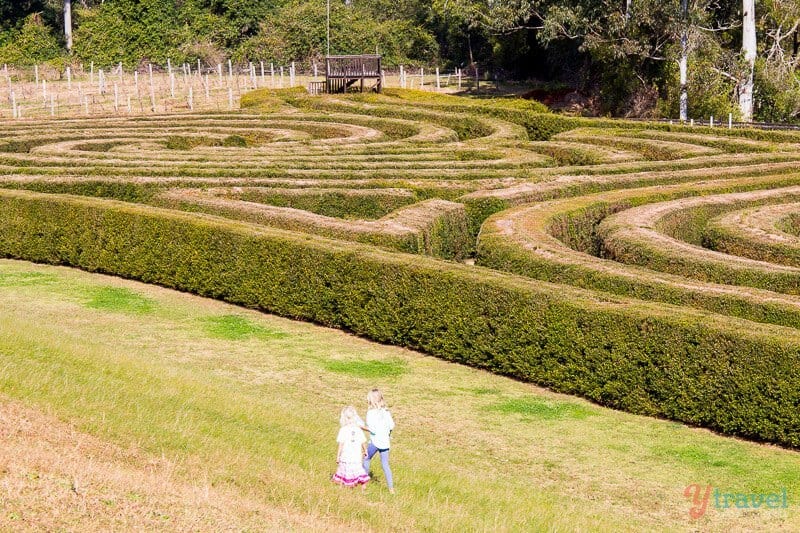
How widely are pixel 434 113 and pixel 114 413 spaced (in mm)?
40200

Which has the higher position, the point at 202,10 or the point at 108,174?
the point at 202,10

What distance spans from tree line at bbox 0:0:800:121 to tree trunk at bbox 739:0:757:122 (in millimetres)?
72

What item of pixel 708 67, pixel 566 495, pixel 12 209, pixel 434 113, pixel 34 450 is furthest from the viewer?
pixel 708 67

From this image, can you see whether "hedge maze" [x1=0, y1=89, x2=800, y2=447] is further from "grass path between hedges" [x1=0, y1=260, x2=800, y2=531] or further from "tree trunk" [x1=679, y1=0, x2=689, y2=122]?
"tree trunk" [x1=679, y1=0, x2=689, y2=122]

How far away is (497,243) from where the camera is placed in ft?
67.8

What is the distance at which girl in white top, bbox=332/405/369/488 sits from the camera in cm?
1121

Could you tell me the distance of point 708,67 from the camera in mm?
57062

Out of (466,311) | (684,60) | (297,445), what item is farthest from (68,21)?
(297,445)

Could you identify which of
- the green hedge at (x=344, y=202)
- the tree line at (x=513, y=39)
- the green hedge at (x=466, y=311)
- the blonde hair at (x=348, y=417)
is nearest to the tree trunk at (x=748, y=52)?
the tree line at (x=513, y=39)

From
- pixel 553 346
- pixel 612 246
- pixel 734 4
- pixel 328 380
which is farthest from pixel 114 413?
pixel 734 4

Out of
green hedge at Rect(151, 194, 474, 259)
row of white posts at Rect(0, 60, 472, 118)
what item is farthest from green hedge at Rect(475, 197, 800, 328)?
row of white posts at Rect(0, 60, 472, 118)

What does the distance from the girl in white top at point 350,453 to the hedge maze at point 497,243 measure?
5.51 metres

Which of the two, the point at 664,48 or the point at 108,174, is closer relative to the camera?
the point at 108,174

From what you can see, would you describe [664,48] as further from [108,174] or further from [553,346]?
[553,346]
